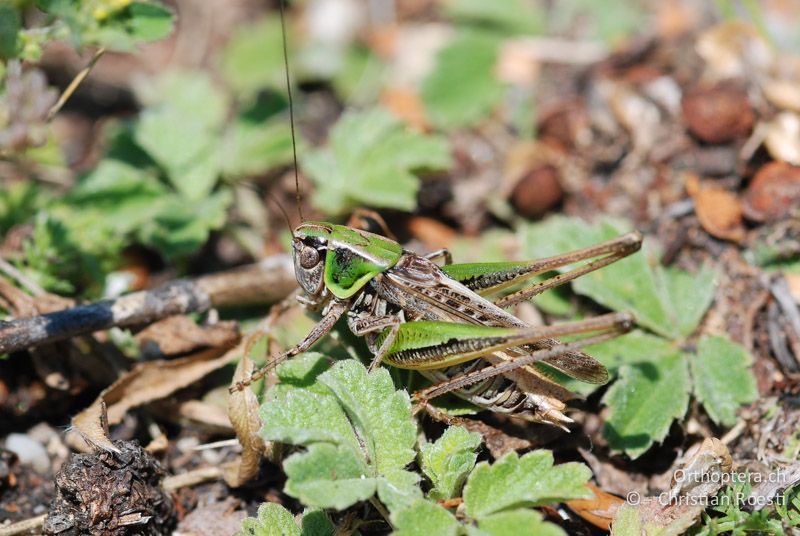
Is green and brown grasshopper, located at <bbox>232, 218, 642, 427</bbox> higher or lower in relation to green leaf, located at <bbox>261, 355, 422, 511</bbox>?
higher

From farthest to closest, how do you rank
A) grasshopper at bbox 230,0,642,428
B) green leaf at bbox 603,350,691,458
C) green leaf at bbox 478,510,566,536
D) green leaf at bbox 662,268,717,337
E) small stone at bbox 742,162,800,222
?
small stone at bbox 742,162,800,222 < green leaf at bbox 662,268,717,337 < green leaf at bbox 603,350,691,458 < grasshopper at bbox 230,0,642,428 < green leaf at bbox 478,510,566,536

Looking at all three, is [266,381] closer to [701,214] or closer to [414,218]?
[414,218]

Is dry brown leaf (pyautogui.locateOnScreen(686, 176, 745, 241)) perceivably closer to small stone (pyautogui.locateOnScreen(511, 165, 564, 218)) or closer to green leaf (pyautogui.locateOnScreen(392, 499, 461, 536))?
small stone (pyautogui.locateOnScreen(511, 165, 564, 218))

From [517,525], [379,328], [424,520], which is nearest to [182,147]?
[379,328]

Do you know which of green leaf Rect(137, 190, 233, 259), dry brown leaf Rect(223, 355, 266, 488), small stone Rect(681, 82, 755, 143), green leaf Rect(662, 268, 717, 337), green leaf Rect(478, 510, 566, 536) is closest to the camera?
green leaf Rect(478, 510, 566, 536)

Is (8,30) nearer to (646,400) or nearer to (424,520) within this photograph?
(424,520)

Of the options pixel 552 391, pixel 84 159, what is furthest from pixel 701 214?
pixel 84 159

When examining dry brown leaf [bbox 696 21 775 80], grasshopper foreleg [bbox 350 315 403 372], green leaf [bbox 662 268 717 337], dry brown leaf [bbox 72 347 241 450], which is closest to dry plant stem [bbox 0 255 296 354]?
dry brown leaf [bbox 72 347 241 450]
